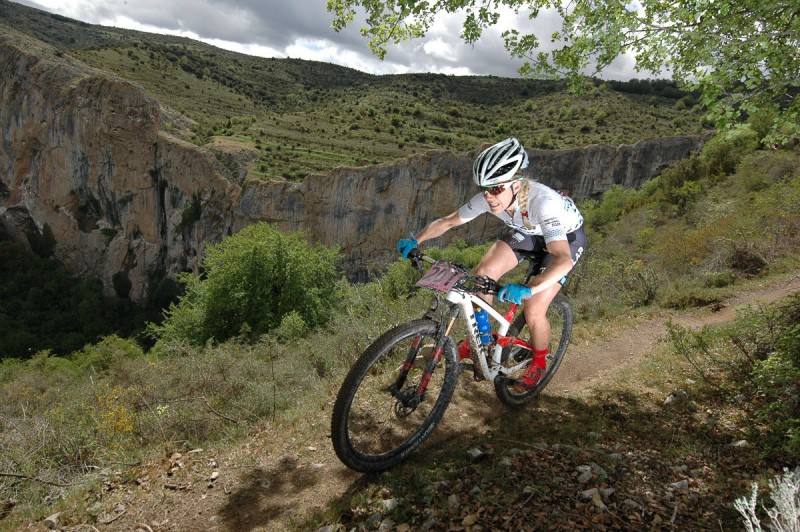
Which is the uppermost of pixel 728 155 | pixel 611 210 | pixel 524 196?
pixel 728 155

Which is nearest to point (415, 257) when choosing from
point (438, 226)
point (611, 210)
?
point (438, 226)

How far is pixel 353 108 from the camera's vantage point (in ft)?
180

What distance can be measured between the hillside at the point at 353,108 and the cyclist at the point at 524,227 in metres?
35.1

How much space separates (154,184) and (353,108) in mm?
26191

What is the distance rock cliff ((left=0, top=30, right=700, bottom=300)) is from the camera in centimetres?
3309

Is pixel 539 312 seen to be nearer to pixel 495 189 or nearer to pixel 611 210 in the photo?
pixel 495 189

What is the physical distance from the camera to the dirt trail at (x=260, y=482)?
281cm

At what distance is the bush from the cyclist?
13.1m

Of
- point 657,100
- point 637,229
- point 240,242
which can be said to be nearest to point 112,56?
point 240,242

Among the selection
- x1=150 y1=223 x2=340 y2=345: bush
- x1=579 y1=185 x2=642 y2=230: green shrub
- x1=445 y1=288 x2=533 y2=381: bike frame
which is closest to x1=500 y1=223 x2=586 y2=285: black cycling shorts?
x1=445 y1=288 x2=533 y2=381: bike frame

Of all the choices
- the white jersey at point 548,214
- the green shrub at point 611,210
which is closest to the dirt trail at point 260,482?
the white jersey at point 548,214

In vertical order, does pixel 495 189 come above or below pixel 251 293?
above

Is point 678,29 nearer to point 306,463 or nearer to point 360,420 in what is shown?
Result: point 360,420

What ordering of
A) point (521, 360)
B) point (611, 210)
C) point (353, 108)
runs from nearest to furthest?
point (521, 360), point (611, 210), point (353, 108)
